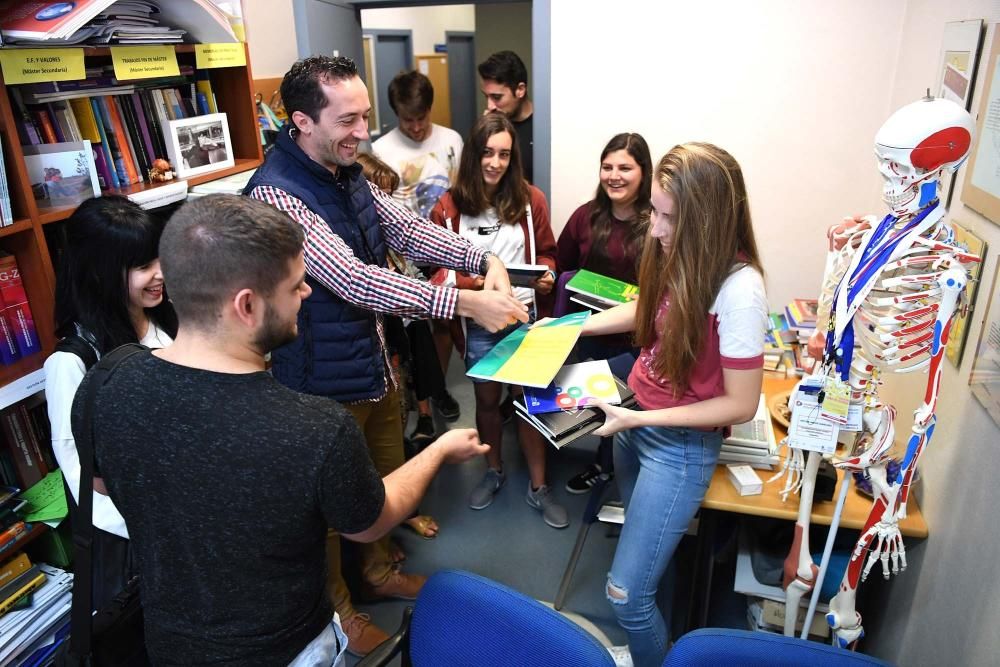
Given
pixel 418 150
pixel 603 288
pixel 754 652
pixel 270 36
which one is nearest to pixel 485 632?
pixel 754 652

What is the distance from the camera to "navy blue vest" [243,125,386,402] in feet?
6.01

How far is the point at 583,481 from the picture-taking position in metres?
3.10

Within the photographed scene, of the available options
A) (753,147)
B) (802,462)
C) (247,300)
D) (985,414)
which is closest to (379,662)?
(247,300)

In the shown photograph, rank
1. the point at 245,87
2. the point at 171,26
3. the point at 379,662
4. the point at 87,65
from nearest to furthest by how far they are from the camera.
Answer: the point at 379,662, the point at 87,65, the point at 171,26, the point at 245,87

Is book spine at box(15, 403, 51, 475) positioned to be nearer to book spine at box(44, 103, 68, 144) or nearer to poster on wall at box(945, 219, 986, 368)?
book spine at box(44, 103, 68, 144)

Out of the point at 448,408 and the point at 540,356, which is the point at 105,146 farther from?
the point at 448,408

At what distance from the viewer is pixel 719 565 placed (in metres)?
2.55

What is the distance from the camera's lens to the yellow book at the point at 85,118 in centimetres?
191

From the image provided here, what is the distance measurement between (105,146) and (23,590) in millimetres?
1255

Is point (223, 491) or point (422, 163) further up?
point (422, 163)

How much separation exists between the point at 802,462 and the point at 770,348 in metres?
0.89

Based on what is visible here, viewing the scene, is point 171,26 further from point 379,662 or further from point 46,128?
point 379,662

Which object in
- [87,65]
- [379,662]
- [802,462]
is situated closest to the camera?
[379,662]

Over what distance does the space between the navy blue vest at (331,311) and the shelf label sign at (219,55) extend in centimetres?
64
